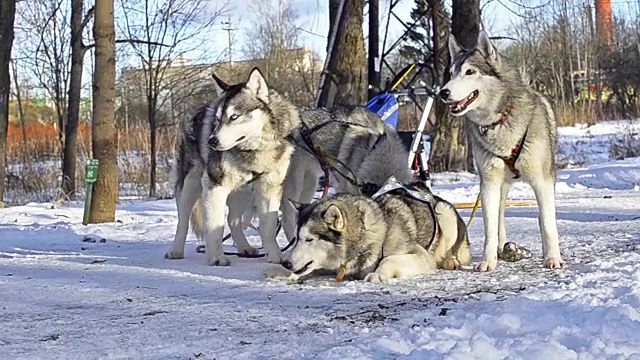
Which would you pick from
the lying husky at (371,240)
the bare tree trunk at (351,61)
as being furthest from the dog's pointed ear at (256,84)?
the bare tree trunk at (351,61)

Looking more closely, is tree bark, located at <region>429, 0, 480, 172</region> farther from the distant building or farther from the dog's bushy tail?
the dog's bushy tail

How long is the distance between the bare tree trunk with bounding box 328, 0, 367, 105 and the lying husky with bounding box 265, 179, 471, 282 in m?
8.14

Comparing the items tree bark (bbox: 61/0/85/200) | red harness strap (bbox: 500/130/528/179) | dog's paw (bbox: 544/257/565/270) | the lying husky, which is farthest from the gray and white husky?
tree bark (bbox: 61/0/85/200)

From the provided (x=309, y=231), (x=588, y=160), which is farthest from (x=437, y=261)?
(x=588, y=160)

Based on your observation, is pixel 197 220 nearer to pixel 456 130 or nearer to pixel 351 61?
pixel 351 61

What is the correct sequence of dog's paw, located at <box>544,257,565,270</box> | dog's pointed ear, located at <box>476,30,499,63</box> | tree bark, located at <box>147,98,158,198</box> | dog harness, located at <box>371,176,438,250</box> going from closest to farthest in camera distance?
dog's paw, located at <box>544,257,565,270</box>, dog's pointed ear, located at <box>476,30,499,63</box>, dog harness, located at <box>371,176,438,250</box>, tree bark, located at <box>147,98,158,198</box>

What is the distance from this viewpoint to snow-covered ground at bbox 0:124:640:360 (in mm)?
3064

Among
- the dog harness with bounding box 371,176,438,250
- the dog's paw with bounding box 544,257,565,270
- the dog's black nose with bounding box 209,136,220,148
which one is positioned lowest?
the dog's paw with bounding box 544,257,565,270

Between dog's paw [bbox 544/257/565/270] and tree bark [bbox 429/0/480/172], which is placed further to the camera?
tree bark [bbox 429/0/480/172]

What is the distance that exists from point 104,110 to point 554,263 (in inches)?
277

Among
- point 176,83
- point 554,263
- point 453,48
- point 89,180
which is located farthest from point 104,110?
point 176,83

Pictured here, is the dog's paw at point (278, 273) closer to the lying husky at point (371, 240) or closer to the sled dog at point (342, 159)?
the lying husky at point (371, 240)

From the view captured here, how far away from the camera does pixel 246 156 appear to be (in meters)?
5.71

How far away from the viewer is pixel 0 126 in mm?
12484
